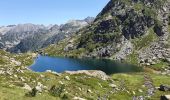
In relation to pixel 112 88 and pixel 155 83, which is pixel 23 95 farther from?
pixel 155 83

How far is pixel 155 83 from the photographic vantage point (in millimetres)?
118688

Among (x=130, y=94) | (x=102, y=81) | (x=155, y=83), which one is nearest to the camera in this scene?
(x=130, y=94)

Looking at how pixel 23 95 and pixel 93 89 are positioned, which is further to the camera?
pixel 93 89

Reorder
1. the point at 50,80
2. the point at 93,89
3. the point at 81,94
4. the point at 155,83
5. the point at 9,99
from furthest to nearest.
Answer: the point at 155,83, the point at 93,89, the point at 50,80, the point at 81,94, the point at 9,99

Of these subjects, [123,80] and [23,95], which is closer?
[23,95]

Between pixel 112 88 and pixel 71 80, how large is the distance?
41.4 feet

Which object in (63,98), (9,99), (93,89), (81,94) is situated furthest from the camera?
(93,89)

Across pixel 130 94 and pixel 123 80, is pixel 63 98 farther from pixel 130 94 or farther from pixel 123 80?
pixel 123 80

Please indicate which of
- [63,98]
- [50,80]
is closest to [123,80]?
[50,80]

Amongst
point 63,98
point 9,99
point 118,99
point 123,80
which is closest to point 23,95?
point 9,99

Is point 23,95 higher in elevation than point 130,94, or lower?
higher

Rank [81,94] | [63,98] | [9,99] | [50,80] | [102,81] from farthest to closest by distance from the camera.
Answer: [102,81] < [50,80] < [81,94] < [63,98] < [9,99]

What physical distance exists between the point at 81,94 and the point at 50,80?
8.93 meters

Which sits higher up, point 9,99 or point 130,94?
point 9,99
